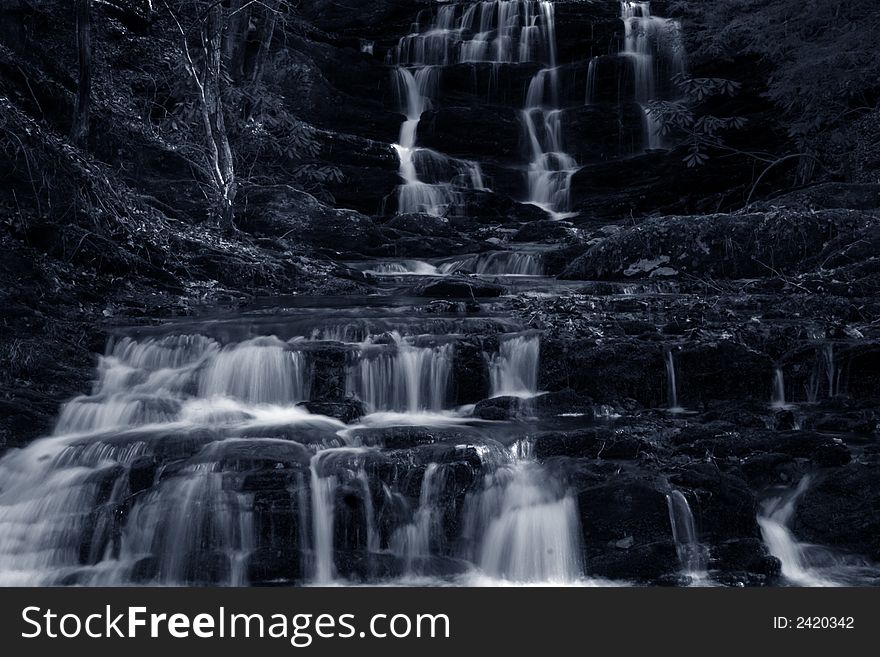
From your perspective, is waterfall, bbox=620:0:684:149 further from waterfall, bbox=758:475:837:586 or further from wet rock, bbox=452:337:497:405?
waterfall, bbox=758:475:837:586

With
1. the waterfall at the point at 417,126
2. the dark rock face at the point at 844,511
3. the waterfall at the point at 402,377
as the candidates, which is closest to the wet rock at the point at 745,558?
the dark rock face at the point at 844,511

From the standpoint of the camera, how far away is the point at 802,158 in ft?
63.3

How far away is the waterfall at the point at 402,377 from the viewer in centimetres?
859

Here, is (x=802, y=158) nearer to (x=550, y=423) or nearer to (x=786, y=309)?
(x=786, y=309)

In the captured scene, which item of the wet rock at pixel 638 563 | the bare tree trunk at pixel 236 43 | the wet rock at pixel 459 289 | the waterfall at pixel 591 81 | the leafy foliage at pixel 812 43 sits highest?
the waterfall at pixel 591 81

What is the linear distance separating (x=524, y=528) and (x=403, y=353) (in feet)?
9.25

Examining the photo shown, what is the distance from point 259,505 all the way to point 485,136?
17.9 metres

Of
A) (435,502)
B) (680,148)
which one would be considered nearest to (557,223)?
(680,148)

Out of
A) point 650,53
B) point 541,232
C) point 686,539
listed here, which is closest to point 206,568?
point 686,539

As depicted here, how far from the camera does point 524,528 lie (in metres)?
6.48

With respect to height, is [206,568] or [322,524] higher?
[322,524]

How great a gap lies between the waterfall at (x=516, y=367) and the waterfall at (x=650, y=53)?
16021 mm

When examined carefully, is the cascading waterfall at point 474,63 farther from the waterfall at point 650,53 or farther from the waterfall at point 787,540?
the waterfall at point 787,540

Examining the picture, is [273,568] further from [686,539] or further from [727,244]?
[727,244]
